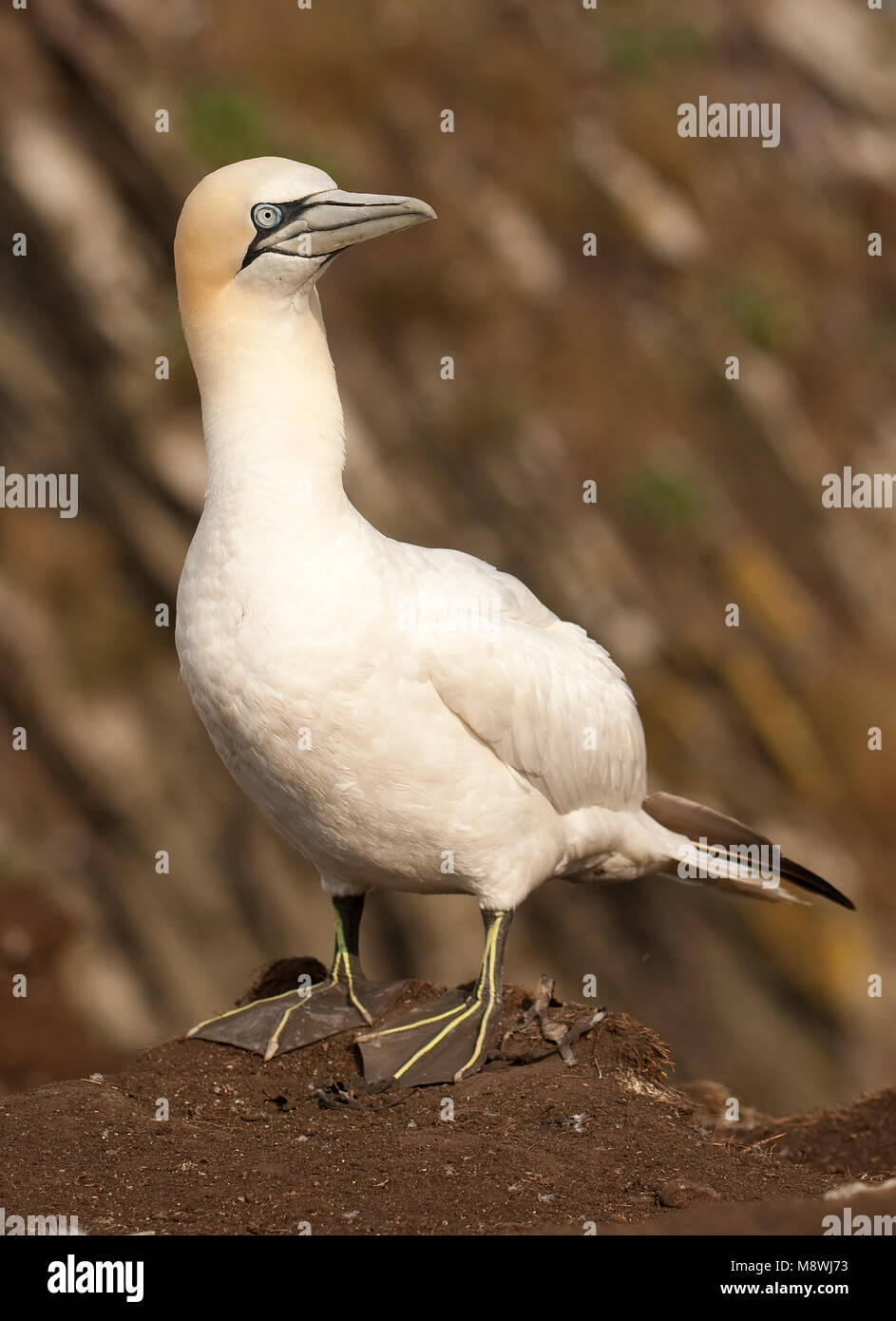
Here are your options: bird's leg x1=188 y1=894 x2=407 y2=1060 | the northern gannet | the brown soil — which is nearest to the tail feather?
the northern gannet

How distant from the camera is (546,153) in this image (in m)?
17.6

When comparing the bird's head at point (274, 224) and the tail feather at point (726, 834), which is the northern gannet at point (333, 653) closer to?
the bird's head at point (274, 224)

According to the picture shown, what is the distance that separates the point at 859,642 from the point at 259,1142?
13567 mm

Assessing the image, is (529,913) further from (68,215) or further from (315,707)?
(315,707)

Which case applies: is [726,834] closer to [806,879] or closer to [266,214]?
[806,879]

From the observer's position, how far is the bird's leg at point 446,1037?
19.1ft

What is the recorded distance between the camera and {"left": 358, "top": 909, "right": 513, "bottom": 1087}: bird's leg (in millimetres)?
5809

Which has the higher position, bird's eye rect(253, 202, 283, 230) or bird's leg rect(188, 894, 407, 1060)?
bird's eye rect(253, 202, 283, 230)

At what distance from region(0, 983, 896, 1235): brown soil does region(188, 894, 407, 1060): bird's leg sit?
69 millimetres

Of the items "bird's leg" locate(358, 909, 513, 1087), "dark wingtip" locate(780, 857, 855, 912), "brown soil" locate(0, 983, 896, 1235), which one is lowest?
"brown soil" locate(0, 983, 896, 1235)

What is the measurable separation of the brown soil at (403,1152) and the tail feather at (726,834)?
1227mm

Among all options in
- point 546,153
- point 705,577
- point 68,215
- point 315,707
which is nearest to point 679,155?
point 546,153

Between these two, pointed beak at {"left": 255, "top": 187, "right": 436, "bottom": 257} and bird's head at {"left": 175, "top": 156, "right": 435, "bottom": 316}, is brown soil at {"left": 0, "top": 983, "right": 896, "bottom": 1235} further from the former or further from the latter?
pointed beak at {"left": 255, "top": 187, "right": 436, "bottom": 257}

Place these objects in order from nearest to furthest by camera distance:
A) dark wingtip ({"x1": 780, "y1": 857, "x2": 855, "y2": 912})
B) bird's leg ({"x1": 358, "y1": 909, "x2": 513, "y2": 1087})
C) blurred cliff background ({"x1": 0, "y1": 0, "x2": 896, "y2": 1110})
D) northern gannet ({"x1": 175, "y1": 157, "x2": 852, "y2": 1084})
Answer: northern gannet ({"x1": 175, "y1": 157, "x2": 852, "y2": 1084}) → bird's leg ({"x1": 358, "y1": 909, "x2": 513, "y2": 1087}) → dark wingtip ({"x1": 780, "y1": 857, "x2": 855, "y2": 912}) → blurred cliff background ({"x1": 0, "y1": 0, "x2": 896, "y2": 1110})
